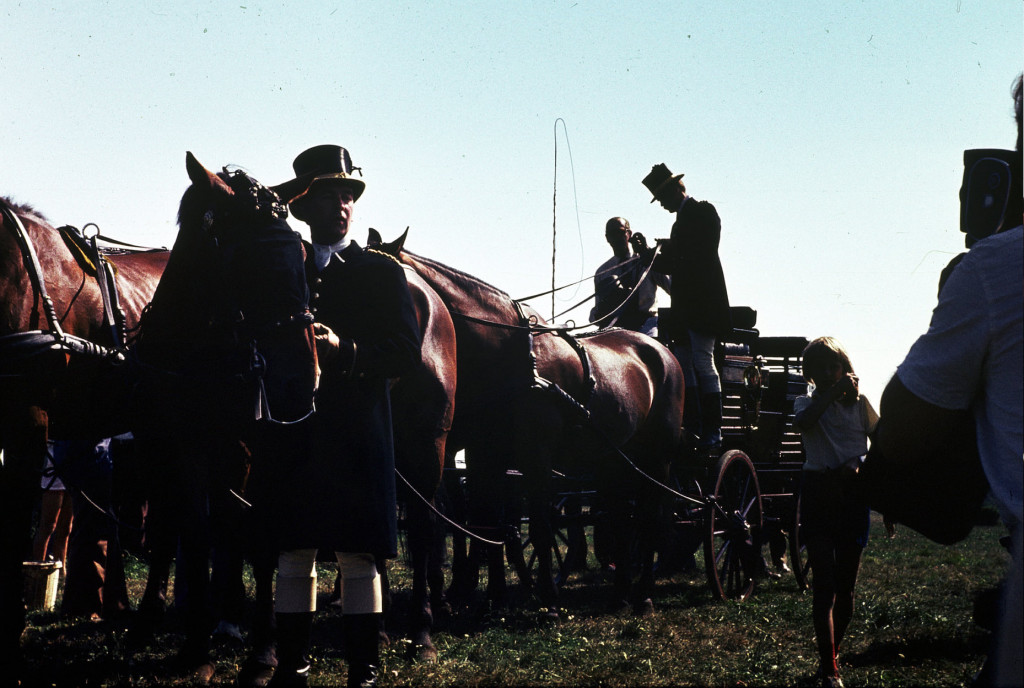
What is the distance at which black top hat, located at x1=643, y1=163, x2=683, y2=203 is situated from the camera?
8477 mm

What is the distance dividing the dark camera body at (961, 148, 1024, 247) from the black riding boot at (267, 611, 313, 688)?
9.53 feet

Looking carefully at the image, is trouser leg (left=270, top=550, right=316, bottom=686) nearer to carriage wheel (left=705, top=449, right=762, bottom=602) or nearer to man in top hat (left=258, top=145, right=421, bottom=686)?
man in top hat (left=258, top=145, right=421, bottom=686)

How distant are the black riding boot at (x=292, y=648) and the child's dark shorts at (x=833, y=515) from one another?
2912 millimetres

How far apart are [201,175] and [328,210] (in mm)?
812

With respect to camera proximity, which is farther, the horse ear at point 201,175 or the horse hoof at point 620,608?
the horse hoof at point 620,608

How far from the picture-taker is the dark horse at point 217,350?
342cm

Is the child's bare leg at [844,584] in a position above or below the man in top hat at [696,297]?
below

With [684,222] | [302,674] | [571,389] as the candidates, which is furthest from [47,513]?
[684,222]

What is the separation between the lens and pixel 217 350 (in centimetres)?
384

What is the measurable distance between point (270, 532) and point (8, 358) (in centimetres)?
198

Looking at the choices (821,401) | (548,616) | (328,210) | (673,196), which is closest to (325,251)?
(328,210)

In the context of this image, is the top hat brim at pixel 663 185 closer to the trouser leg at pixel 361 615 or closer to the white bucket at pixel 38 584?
the trouser leg at pixel 361 615

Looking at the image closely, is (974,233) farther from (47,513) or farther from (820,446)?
(47,513)

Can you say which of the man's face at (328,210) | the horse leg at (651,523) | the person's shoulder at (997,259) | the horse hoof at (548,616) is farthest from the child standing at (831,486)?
the person's shoulder at (997,259)
